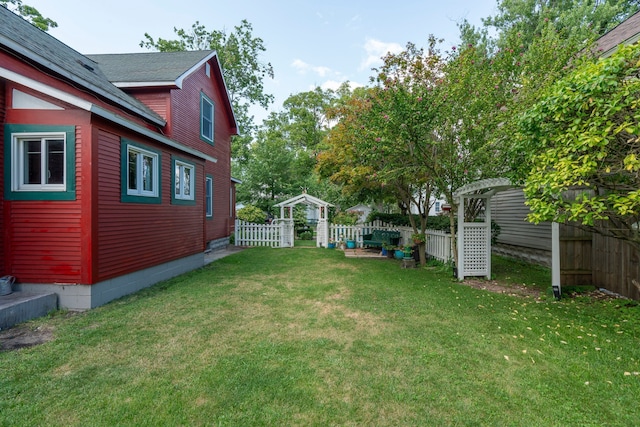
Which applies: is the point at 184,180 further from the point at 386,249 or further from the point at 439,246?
the point at 439,246

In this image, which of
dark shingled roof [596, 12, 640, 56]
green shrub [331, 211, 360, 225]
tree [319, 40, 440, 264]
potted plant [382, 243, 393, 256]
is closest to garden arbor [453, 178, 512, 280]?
tree [319, 40, 440, 264]

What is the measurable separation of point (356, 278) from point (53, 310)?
19.6ft

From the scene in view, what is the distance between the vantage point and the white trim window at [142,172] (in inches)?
246

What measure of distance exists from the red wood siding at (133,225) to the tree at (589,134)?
6.99 m

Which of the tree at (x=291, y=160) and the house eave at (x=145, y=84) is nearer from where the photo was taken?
the house eave at (x=145, y=84)

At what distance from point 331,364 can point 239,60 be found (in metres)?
24.0

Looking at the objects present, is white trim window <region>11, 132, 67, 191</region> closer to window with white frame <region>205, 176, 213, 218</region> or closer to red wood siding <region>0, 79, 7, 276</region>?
red wood siding <region>0, 79, 7, 276</region>

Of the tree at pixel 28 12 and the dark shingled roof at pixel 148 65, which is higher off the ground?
the tree at pixel 28 12

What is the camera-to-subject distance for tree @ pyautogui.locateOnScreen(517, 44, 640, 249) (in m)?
3.38

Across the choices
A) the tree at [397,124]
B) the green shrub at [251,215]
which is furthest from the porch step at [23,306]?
the green shrub at [251,215]

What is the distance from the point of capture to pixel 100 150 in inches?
206

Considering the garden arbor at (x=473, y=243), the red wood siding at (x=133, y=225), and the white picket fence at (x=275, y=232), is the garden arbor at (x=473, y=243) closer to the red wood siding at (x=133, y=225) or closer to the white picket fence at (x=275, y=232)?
the white picket fence at (x=275, y=232)

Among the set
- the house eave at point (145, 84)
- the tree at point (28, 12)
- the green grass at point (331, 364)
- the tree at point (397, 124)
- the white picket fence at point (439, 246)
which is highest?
the tree at point (28, 12)

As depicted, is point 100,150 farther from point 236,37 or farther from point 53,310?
point 236,37
